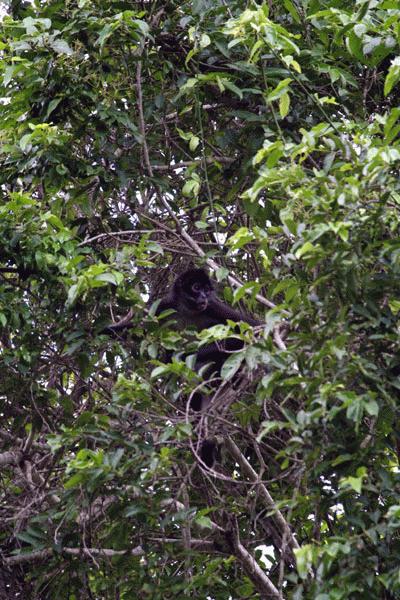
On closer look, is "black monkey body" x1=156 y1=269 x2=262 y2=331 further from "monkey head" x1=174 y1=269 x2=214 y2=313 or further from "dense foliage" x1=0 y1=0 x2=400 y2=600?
"dense foliage" x1=0 y1=0 x2=400 y2=600

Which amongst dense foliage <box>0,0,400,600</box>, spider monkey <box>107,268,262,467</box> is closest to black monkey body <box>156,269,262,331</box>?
spider monkey <box>107,268,262,467</box>

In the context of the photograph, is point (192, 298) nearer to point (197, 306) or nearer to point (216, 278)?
point (197, 306)

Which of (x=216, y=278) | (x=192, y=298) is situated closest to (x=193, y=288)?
(x=192, y=298)

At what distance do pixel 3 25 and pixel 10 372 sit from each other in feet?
6.27

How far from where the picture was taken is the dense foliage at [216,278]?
421 centimetres

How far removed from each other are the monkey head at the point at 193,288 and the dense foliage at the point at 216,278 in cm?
24

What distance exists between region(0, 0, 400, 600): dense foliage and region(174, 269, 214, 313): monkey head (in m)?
0.24

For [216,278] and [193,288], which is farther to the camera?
[193,288]

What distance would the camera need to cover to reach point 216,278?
17.9 feet

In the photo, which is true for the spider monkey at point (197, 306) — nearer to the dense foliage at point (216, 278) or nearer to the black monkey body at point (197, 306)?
the black monkey body at point (197, 306)

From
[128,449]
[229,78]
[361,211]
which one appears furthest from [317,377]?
[229,78]

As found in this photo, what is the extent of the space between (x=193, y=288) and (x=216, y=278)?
120 centimetres

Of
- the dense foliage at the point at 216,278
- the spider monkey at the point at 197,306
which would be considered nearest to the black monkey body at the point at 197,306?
the spider monkey at the point at 197,306

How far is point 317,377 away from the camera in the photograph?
4.12 m
